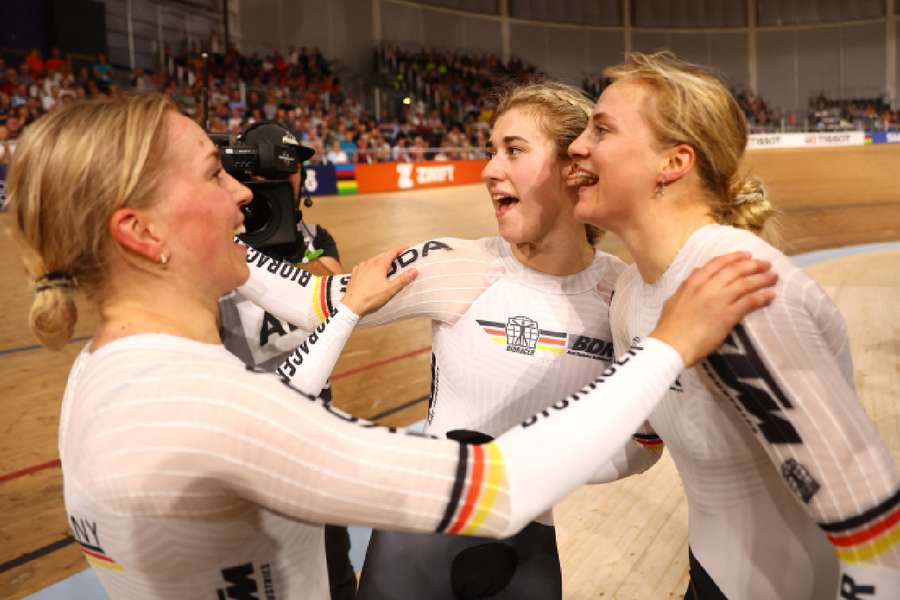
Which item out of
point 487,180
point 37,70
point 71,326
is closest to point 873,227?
point 487,180

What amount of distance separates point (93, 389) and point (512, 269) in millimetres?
1210

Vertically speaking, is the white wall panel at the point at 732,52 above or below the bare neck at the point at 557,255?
above

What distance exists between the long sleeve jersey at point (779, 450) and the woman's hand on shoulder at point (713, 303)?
0.05 meters

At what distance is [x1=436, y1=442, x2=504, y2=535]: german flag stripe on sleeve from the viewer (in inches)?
40.4

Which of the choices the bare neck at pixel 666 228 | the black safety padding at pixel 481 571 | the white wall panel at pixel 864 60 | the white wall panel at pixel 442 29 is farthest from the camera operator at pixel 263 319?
the white wall panel at pixel 864 60

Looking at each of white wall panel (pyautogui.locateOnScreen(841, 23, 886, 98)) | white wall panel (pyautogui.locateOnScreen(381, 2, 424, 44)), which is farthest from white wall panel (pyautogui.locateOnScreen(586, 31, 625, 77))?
white wall panel (pyautogui.locateOnScreen(841, 23, 886, 98))

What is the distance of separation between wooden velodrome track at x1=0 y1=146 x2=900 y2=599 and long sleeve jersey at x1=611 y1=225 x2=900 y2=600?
51.9 inches

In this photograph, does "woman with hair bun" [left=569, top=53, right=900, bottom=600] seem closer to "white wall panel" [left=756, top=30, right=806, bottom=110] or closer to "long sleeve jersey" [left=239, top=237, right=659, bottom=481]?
"long sleeve jersey" [left=239, top=237, right=659, bottom=481]

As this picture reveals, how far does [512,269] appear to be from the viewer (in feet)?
6.68

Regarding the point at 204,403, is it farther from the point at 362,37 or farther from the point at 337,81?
the point at 362,37

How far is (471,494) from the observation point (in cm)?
103

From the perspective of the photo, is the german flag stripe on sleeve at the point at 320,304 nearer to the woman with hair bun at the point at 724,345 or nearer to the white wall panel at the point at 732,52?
the woman with hair bun at the point at 724,345

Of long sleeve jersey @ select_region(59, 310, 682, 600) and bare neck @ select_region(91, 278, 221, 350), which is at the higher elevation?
bare neck @ select_region(91, 278, 221, 350)

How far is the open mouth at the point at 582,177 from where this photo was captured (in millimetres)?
1701
